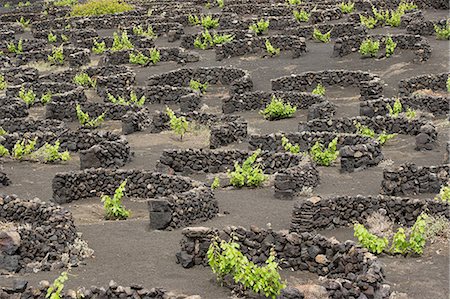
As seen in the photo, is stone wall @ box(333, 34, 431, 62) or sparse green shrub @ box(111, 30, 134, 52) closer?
stone wall @ box(333, 34, 431, 62)

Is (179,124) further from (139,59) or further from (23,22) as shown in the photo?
(23,22)

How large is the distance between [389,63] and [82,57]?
19.6m

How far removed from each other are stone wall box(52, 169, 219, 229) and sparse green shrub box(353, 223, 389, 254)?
5.82 metres

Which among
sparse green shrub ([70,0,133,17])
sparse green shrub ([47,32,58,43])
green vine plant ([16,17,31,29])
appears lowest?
green vine plant ([16,17,31,29])

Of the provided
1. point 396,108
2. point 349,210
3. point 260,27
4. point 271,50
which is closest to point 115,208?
point 349,210

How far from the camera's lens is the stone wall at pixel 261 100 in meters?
45.7

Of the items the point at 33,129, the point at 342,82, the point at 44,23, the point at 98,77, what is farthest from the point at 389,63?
the point at 44,23

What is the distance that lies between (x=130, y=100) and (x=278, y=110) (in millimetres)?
8975

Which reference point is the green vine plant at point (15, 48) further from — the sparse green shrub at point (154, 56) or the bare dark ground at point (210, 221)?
the bare dark ground at point (210, 221)

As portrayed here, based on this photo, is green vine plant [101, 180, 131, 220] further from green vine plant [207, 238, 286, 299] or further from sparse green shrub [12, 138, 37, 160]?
sparse green shrub [12, 138, 37, 160]

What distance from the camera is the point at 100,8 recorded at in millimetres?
82375

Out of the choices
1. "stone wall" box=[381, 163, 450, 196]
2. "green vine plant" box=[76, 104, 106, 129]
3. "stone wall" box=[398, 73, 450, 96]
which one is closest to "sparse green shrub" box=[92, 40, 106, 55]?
"green vine plant" box=[76, 104, 106, 129]

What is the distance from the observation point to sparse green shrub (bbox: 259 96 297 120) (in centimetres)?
4388

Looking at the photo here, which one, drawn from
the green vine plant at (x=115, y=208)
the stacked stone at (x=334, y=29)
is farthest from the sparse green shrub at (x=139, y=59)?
the green vine plant at (x=115, y=208)
